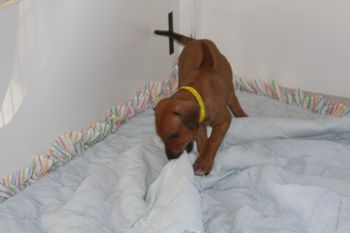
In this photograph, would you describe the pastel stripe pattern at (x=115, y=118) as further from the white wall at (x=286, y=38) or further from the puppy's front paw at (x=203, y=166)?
the puppy's front paw at (x=203, y=166)

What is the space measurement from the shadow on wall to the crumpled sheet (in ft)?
1.21

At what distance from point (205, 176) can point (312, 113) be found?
0.87 meters

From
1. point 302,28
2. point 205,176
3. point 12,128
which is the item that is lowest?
point 205,176

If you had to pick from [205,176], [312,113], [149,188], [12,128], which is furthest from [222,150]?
[12,128]

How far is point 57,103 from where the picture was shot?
2.42 meters

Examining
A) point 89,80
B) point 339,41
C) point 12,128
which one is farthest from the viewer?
point 339,41

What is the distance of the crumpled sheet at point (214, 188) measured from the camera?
75.4 inches

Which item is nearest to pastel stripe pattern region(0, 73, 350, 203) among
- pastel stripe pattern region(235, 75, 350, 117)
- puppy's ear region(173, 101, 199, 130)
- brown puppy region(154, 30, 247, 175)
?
pastel stripe pattern region(235, 75, 350, 117)

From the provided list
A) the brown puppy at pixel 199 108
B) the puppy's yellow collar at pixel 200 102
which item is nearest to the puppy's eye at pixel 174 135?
the brown puppy at pixel 199 108

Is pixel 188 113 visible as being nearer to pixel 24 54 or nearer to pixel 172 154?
pixel 172 154

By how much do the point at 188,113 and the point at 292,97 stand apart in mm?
1039

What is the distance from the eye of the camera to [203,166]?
2.27 meters

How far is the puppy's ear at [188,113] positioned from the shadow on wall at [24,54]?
62 centimetres

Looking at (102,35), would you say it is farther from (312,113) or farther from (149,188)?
(312,113)
